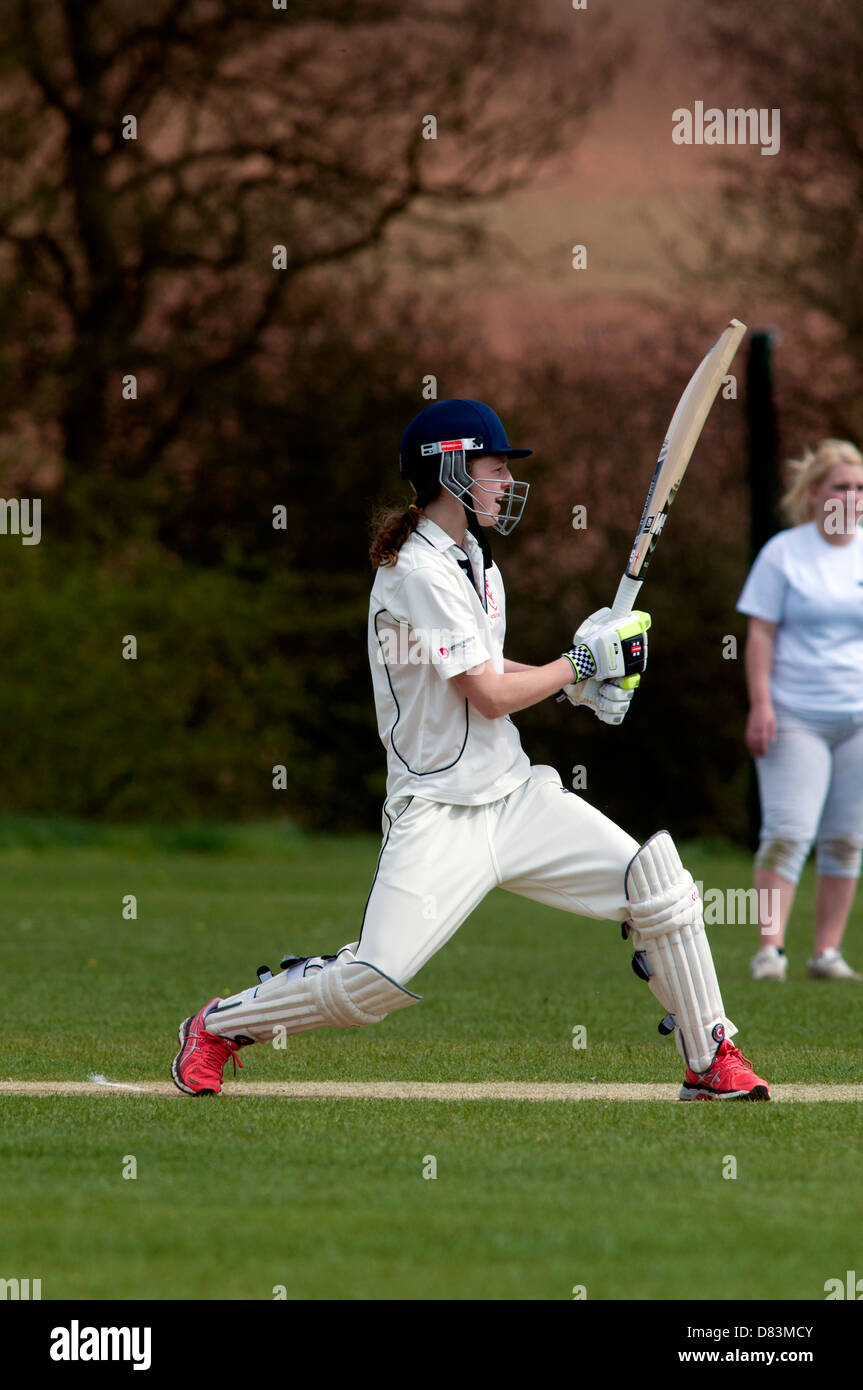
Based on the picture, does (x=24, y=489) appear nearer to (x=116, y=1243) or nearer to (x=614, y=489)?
(x=614, y=489)

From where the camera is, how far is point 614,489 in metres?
24.6

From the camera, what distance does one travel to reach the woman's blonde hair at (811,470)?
913 cm

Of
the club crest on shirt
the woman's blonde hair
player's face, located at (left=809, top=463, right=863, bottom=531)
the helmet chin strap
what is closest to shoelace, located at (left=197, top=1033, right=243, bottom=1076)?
the club crest on shirt

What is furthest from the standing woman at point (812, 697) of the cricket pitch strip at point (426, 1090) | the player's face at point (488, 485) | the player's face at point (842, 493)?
the player's face at point (488, 485)

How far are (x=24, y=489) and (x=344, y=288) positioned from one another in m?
5.13

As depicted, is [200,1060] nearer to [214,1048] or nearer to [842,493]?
[214,1048]

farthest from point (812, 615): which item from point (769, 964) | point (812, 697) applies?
point (769, 964)

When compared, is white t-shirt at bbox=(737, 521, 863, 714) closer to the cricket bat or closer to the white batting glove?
the cricket bat

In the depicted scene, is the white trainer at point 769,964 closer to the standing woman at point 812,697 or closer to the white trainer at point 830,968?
the standing woman at point 812,697

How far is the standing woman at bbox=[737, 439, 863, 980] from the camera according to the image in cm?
916

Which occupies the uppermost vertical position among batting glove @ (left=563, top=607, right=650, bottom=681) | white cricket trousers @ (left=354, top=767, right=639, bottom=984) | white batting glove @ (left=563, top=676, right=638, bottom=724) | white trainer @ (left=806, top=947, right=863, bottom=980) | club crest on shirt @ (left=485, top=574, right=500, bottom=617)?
club crest on shirt @ (left=485, top=574, right=500, bottom=617)

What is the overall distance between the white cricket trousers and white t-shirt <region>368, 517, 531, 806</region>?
0.07m

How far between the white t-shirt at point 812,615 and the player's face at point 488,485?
360 centimetres

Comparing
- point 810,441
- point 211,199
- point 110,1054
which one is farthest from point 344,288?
point 110,1054
